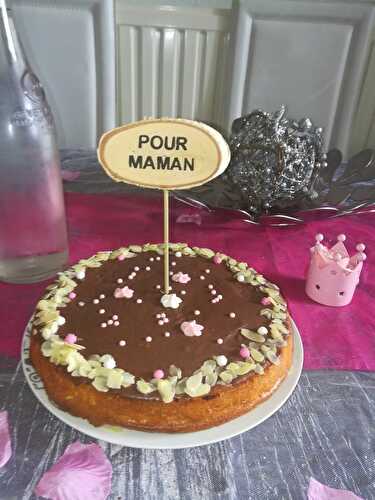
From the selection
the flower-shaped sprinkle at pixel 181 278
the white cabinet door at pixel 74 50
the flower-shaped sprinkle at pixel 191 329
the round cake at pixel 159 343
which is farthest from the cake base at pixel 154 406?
the white cabinet door at pixel 74 50

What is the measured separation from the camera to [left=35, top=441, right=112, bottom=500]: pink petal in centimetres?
56

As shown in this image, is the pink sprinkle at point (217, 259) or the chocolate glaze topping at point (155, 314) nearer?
the chocolate glaze topping at point (155, 314)

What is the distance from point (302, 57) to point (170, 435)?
5.92 ft

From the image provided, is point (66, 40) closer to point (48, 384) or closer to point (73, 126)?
point (73, 126)

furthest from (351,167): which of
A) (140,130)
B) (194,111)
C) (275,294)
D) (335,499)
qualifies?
(194,111)

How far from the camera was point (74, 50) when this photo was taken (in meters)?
1.87

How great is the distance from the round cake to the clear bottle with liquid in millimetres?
131

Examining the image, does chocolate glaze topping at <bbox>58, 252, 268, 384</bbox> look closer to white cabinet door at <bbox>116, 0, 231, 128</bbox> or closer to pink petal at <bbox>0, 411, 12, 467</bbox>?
pink petal at <bbox>0, 411, 12, 467</bbox>

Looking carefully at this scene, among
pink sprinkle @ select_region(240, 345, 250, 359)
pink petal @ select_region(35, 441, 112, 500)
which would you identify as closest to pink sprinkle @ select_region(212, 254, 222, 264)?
pink sprinkle @ select_region(240, 345, 250, 359)

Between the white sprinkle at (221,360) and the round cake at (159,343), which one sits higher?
the white sprinkle at (221,360)

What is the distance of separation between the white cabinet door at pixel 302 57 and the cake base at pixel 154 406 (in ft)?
5.39

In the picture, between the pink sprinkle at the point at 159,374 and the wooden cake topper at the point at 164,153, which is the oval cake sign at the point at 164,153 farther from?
the pink sprinkle at the point at 159,374

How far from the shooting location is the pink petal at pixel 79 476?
0.56 metres

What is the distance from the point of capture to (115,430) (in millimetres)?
608
